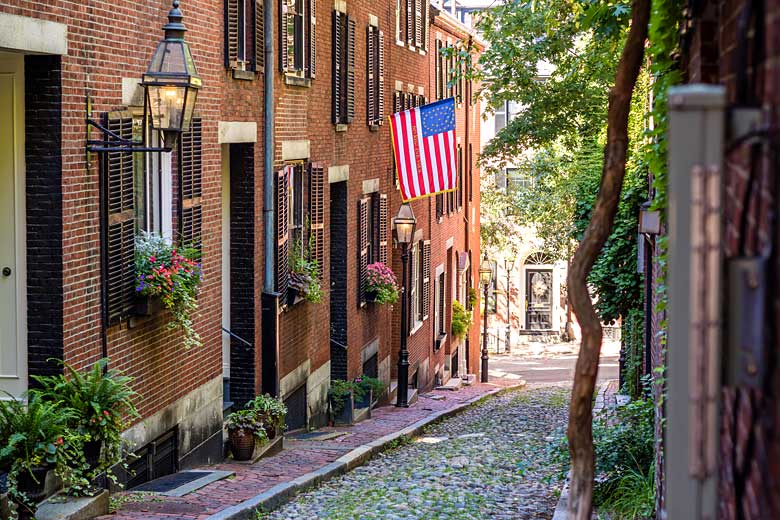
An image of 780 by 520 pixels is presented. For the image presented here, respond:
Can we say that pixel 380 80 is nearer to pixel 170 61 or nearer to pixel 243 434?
pixel 243 434

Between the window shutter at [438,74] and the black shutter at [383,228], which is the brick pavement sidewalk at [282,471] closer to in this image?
the black shutter at [383,228]

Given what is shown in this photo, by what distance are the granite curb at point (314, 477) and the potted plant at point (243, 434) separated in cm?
85

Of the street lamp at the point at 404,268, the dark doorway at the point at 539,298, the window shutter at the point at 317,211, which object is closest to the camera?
the window shutter at the point at 317,211

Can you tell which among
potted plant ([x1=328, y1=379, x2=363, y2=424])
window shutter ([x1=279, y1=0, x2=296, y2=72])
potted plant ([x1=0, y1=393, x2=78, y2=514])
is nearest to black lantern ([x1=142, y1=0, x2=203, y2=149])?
potted plant ([x1=0, y1=393, x2=78, y2=514])

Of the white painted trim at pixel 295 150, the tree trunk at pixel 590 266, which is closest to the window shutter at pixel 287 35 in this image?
the white painted trim at pixel 295 150

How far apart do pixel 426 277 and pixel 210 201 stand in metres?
16.5

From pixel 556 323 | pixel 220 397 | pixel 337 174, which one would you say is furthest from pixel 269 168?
pixel 556 323

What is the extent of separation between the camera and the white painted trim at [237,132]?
44.7ft

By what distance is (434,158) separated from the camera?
19516mm

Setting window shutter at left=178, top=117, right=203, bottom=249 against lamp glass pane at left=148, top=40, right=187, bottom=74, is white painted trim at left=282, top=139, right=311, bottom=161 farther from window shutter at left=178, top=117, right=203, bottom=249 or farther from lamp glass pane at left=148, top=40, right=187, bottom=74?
lamp glass pane at left=148, top=40, right=187, bottom=74

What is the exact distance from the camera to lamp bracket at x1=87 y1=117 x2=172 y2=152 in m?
9.31

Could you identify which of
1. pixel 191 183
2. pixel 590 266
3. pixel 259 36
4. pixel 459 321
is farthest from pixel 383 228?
pixel 590 266

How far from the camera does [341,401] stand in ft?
64.0

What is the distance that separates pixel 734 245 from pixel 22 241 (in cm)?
683
